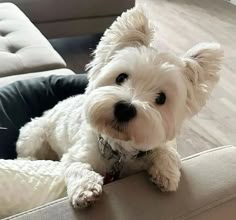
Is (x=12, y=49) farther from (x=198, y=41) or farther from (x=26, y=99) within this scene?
(x=198, y=41)

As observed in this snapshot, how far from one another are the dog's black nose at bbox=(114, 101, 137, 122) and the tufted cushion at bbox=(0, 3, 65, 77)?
1.03 meters

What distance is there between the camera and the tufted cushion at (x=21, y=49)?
6.97 ft

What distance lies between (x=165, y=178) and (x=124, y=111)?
22 centimetres

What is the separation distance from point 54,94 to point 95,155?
0.60 meters

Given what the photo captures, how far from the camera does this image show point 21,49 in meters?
2.27

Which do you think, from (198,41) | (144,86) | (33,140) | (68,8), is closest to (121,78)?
(144,86)

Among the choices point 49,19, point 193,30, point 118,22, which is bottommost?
point 193,30

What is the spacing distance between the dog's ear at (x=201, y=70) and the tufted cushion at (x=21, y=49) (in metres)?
1.05

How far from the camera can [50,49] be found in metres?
2.32

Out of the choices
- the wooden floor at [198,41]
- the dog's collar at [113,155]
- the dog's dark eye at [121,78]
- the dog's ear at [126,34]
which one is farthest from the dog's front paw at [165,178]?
the wooden floor at [198,41]

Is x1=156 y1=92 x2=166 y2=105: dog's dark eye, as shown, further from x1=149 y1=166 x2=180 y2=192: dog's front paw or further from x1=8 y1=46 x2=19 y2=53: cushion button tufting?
x1=8 y1=46 x2=19 y2=53: cushion button tufting

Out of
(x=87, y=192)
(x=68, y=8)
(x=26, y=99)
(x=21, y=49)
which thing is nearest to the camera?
(x=87, y=192)

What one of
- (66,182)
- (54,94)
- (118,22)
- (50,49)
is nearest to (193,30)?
(50,49)

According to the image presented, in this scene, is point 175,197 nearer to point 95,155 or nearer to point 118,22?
point 95,155
